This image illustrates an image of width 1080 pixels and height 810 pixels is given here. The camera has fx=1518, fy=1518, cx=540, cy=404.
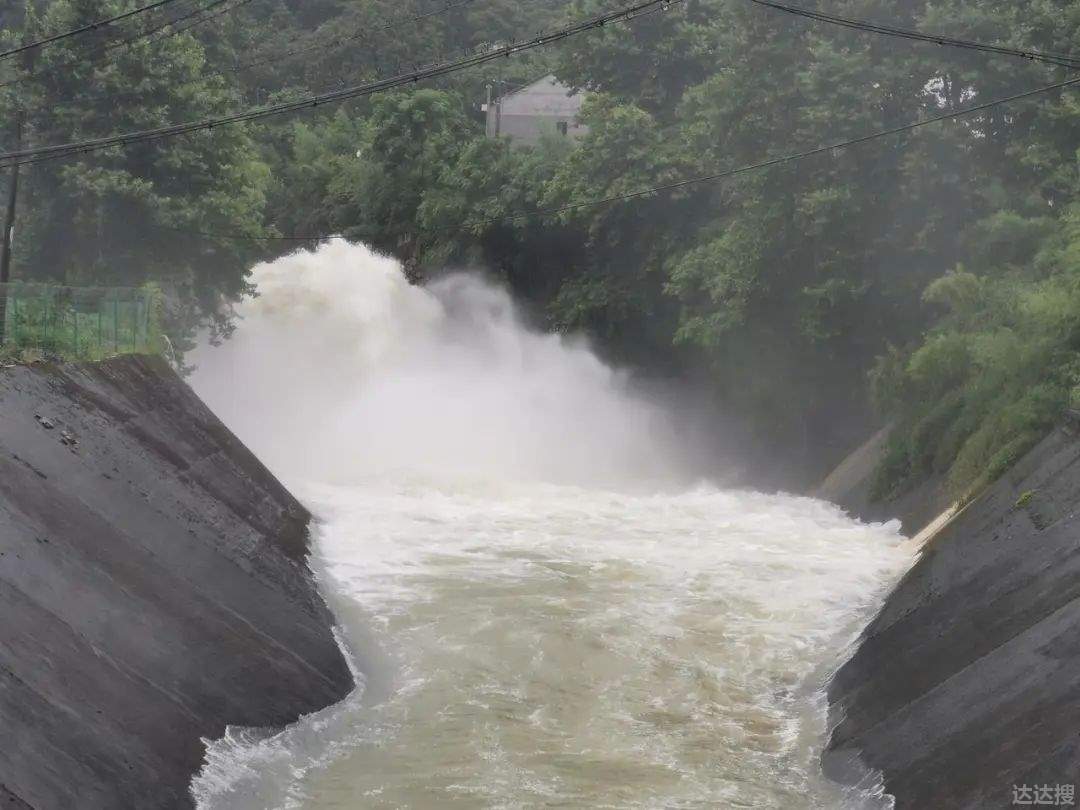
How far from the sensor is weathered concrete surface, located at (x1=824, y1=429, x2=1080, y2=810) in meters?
11.5

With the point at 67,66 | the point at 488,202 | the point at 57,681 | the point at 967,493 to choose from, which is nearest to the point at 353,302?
the point at 488,202

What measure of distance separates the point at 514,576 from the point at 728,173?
1598 centimetres

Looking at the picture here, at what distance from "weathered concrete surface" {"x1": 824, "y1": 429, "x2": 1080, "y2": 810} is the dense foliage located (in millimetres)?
3611

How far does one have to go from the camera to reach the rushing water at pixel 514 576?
13.6m

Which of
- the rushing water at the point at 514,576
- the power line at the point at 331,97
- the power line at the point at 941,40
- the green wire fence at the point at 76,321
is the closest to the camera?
the rushing water at the point at 514,576

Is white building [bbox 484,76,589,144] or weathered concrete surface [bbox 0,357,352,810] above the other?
white building [bbox 484,76,589,144]

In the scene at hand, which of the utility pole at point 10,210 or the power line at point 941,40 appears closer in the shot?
the power line at point 941,40

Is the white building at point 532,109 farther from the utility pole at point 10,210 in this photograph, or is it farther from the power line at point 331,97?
the utility pole at point 10,210

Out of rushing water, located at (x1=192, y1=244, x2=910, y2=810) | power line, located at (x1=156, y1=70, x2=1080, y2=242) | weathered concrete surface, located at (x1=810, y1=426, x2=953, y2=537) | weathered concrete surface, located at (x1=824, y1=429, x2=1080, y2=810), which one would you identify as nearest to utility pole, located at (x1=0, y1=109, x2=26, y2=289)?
power line, located at (x1=156, y1=70, x2=1080, y2=242)

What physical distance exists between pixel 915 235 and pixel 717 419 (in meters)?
10.3

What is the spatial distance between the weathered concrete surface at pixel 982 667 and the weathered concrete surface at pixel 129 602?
5537 millimetres

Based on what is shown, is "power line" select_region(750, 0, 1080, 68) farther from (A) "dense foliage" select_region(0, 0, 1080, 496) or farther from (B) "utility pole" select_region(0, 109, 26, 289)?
(B) "utility pole" select_region(0, 109, 26, 289)

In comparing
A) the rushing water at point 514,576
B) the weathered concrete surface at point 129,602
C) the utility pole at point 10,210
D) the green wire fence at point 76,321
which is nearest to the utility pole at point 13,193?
the utility pole at point 10,210

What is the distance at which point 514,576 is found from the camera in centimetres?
2203
